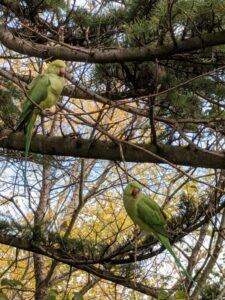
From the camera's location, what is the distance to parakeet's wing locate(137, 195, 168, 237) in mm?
2113

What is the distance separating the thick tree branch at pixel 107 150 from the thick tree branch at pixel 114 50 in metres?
0.49

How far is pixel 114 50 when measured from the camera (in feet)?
9.55

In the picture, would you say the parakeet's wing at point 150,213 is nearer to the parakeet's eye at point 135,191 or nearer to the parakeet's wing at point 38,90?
the parakeet's eye at point 135,191

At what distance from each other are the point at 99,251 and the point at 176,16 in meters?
1.73

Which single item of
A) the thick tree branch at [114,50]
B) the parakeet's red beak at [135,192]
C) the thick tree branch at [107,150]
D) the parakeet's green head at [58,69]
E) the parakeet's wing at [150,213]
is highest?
the thick tree branch at [114,50]

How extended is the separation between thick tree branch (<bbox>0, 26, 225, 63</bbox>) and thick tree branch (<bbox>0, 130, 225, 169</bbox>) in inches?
19.4

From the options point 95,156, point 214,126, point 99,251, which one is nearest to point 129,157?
point 95,156

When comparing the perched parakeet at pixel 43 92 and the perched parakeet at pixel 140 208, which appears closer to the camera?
the perched parakeet at pixel 140 208

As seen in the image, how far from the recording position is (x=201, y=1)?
Answer: 96.2 inches

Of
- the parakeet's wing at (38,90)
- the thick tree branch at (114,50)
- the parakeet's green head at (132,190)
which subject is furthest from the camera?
the thick tree branch at (114,50)

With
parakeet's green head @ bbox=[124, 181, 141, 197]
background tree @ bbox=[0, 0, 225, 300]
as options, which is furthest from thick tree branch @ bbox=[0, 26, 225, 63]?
parakeet's green head @ bbox=[124, 181, 141, 197]

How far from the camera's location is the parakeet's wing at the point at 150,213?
2.11m

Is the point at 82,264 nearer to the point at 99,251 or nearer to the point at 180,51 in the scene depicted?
the point at 99,251

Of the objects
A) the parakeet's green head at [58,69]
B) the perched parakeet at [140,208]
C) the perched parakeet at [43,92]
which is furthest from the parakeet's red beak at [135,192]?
the parakeet's green head at [58,69]
